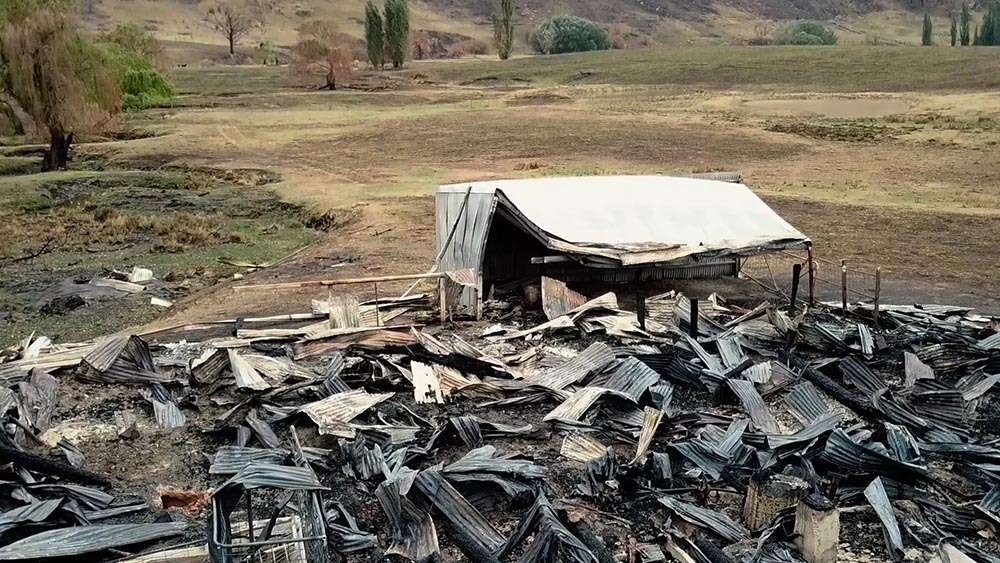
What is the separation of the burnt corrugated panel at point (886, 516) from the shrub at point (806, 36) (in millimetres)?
91506

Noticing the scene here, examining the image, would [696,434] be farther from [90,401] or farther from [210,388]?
[90,401]

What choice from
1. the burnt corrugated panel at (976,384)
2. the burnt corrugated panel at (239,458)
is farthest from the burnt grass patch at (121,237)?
the burnt corrugated panel at (976,384)

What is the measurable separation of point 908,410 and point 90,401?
898 cm

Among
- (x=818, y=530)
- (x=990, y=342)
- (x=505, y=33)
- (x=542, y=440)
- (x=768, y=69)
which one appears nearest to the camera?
(x=818, y=530)

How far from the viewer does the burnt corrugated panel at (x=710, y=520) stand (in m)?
Answer: 7.41

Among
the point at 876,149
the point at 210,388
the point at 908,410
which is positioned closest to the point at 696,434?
the point at 908,410

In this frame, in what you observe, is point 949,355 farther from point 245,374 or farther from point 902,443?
point 245,374

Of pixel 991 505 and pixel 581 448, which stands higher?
pixel 581 448

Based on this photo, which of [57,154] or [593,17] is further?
[593,17]

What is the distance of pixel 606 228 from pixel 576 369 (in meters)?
3.81

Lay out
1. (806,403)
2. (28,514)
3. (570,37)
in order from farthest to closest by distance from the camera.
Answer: (570,37) < (806,403) < (28,514)

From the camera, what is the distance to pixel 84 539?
725cm

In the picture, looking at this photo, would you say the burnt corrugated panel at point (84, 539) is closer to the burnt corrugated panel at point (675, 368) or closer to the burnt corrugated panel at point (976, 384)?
the burnt corrugated panel at point (675, 368)

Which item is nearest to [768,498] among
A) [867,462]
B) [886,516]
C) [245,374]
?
[886,516]
